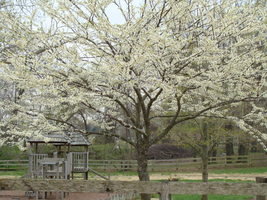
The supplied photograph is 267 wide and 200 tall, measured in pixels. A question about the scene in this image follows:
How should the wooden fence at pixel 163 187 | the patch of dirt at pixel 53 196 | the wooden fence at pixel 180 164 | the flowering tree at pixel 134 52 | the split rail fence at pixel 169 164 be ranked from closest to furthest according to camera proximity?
1. the wooden fence at pixel 163 187
2. the flowering tree at pixel 134 52
3. the patch of dirt at pixel 53 196
4. the split rail fence at pixel 169 164
5. the wooden fence at pixel 180 164

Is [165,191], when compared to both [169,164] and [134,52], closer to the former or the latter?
[134,52]

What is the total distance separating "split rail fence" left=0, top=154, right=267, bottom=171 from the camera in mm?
23141

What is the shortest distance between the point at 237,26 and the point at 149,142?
9.35ft

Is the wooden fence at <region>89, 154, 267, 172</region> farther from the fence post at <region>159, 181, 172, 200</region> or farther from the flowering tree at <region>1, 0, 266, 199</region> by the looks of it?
the fence post at <region>159, 181, 172, 200</region>

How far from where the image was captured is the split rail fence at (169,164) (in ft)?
75.9

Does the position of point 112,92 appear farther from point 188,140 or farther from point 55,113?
point 188,140

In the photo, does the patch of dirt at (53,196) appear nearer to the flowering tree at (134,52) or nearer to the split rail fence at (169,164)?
the flowering tree at (134,52)

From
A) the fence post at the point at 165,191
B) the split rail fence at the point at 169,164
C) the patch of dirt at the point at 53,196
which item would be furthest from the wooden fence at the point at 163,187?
the split rail fence at the point at 169,164

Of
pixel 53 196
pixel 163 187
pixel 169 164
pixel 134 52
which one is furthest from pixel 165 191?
pixel 169 164

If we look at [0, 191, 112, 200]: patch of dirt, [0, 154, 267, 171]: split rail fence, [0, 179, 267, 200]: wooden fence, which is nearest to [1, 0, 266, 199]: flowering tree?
[0, 179, 267, 200]: wooden fence

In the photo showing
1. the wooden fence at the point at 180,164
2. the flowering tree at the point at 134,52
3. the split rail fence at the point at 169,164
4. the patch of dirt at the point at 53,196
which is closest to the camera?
the flowering tree at the point at 134,52

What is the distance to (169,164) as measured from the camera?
23531mm

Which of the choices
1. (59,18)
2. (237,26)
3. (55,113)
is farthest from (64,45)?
(237,26)

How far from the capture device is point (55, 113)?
8.20m
